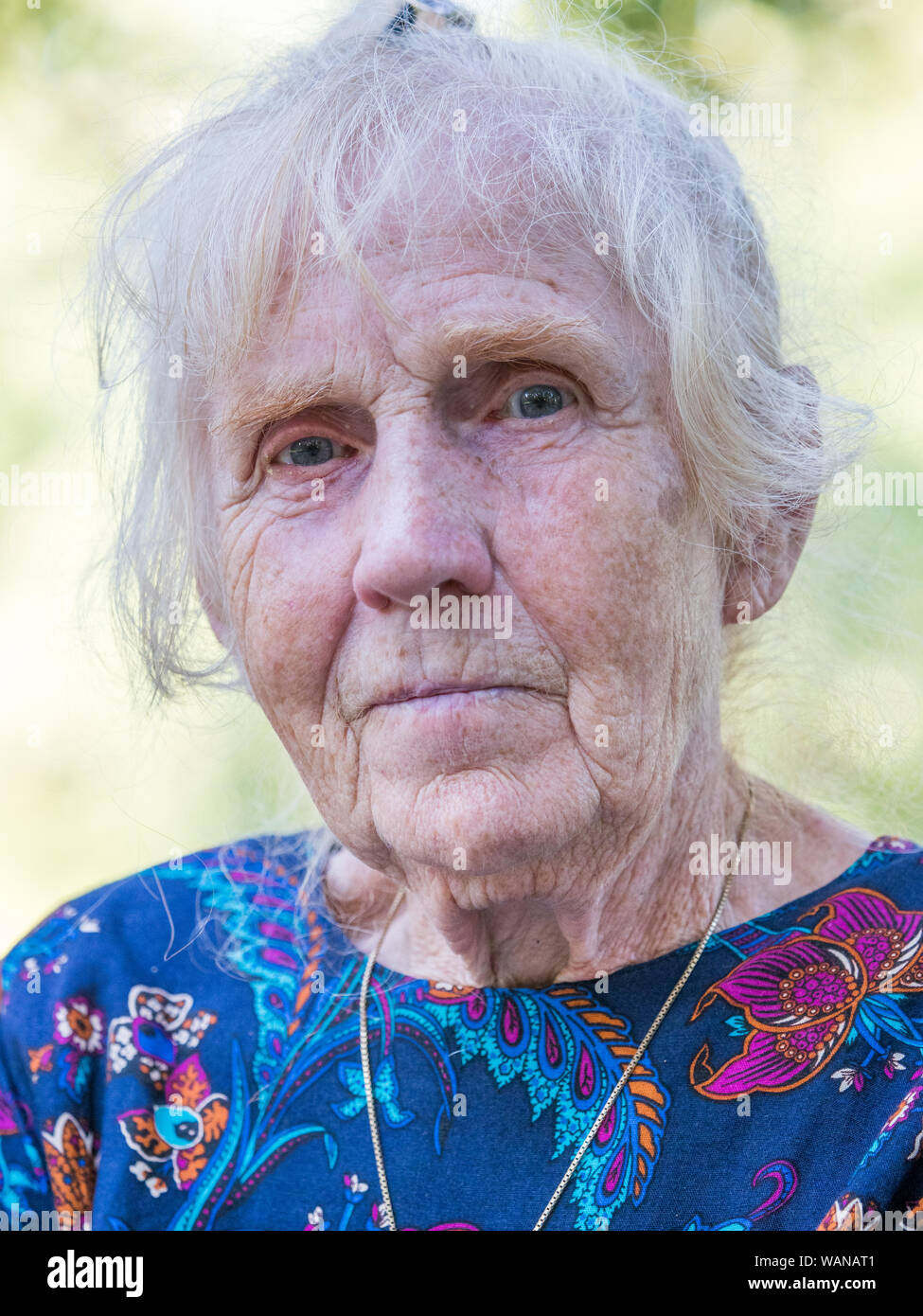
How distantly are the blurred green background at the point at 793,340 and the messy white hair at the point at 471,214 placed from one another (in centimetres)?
13

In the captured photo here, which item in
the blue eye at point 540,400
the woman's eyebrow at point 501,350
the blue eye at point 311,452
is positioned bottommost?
the blue eye at point 311,452

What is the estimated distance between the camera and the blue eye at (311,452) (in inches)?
64.0

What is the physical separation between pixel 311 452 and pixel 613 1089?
0.99 meters

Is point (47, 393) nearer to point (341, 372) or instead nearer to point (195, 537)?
point (195, 537)

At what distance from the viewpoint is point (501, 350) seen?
150cm

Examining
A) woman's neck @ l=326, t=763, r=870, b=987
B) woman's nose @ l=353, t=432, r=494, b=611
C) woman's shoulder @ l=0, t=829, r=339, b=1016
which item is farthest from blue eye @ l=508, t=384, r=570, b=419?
woman's shoulder @ l=0, t=829, r=339, b=1016

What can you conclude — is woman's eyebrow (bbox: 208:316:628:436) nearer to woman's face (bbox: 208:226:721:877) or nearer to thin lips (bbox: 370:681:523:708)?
woman's face (bbox: 208:226:721:877)

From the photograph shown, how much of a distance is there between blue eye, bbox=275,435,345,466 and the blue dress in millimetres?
827

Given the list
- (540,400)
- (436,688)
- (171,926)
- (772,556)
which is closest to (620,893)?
(436,688)

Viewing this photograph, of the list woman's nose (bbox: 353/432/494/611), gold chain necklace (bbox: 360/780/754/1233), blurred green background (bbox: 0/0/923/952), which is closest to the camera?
woman's nose (bbox: 353/432/494/611)

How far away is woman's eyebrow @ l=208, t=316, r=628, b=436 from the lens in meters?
1.49

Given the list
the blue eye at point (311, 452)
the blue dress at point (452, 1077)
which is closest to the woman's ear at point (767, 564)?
the blue dress at point (452, 1077)

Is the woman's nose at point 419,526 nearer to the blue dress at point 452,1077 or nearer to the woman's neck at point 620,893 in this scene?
the woman's neck at point 620,893

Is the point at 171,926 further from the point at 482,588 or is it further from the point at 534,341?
the point at 534,341
